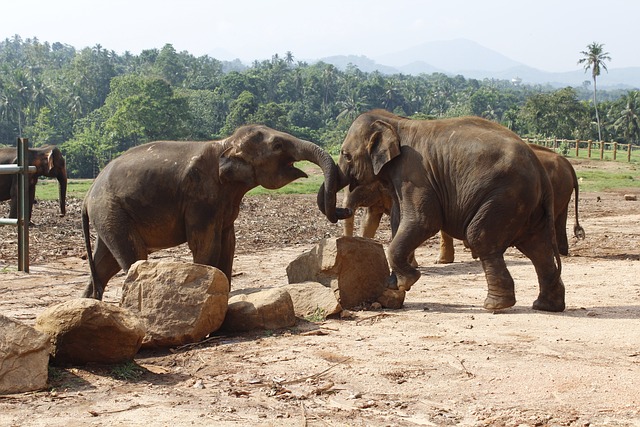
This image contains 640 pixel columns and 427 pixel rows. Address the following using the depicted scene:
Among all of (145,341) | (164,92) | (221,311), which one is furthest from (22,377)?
(164,92)

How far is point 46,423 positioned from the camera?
5.09m

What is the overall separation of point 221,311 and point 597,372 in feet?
9.67

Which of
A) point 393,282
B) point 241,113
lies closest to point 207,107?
point 241,113

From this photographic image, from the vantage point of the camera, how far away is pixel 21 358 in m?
5.71

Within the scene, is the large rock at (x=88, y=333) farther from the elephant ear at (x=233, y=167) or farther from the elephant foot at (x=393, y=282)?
the elephant foot at (x=393, y=282)

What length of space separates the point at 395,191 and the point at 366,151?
51 cm

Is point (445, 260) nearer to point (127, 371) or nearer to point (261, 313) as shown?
point (261, 313)

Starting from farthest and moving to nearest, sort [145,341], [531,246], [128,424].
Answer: [531,246] < [145,341] < [128,424]

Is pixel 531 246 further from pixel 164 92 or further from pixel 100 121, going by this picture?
pixel 100 121

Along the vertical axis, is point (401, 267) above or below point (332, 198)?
below

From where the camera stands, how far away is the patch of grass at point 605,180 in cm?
2988

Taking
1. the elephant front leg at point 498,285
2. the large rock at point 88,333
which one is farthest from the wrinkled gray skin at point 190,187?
the large rock at point 88,333

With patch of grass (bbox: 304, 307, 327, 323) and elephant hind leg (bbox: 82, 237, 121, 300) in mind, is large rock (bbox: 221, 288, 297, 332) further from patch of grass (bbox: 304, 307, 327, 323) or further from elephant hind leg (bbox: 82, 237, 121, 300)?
elephant hind leg (bbox: 82, 237, 121, 300)

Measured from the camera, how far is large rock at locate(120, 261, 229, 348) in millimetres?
7059
